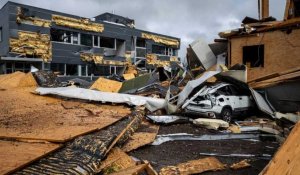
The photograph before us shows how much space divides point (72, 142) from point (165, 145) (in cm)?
334

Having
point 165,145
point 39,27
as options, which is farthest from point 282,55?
point 39,27

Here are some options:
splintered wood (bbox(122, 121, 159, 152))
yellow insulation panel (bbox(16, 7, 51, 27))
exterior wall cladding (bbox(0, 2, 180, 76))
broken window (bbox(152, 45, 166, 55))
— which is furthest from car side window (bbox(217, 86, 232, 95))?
broken window (bbox(152, 45, 166, 55))

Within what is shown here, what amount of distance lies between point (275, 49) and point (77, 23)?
21125 mm

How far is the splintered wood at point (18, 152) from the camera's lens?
4.47 metres

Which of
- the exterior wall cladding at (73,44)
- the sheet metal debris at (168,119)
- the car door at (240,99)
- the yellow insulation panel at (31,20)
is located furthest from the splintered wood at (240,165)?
the yellow insulation panel at (31,20)

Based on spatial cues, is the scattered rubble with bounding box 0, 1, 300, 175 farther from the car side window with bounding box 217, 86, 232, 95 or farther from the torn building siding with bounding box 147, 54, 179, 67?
the torn building siding with bounding box 147, 54, 179, 67

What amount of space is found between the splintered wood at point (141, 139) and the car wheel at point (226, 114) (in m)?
3.29

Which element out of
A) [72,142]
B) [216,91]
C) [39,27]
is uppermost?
[39,27]

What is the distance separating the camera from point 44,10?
94.2 feet

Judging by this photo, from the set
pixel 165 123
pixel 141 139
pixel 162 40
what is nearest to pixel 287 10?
pixel 165 123

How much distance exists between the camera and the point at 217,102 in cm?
1252

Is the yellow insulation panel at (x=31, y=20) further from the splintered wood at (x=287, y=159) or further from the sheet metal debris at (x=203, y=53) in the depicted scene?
the splintered wood at (x=287, y=159)

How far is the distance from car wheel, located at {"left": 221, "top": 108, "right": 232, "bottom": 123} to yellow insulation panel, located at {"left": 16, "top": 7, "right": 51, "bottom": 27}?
21.0 m

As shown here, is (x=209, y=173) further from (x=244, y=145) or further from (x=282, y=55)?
(x=282, y=55)
